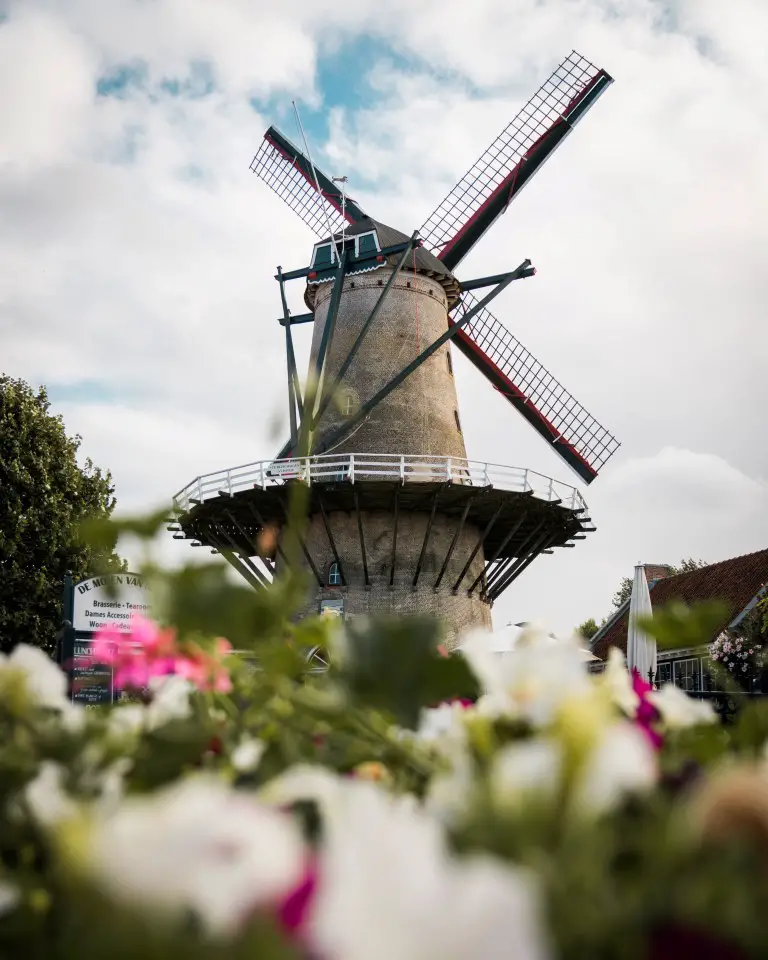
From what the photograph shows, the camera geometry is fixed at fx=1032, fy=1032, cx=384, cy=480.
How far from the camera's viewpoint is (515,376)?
25.0 meters

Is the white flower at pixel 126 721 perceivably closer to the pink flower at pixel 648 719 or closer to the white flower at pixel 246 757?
the white flower at pixel 246 757

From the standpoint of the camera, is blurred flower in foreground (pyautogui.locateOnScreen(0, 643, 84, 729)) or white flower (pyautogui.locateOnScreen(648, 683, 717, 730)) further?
white flower (pyautogui.locateOnScreen(648, 683, 717, 730))

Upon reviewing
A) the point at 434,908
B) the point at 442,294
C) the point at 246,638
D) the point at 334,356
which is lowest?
the point at 434,908

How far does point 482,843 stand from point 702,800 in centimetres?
21

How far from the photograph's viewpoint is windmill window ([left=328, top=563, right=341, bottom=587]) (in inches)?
818

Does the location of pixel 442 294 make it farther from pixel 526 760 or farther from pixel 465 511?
pixel 526 760

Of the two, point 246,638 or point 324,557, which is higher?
point 324,557

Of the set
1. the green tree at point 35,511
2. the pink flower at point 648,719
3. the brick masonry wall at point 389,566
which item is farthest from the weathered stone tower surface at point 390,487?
the pink flower at point 648,719

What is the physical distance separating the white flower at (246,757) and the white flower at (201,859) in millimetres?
361

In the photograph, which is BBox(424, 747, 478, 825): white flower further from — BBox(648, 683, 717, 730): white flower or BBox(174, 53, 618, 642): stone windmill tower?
BBox(174, 53, 618, 642): stone windmill tower

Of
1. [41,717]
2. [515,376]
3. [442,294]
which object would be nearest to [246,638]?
[41,717]

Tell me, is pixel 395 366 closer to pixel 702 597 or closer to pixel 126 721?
pixel 702 597

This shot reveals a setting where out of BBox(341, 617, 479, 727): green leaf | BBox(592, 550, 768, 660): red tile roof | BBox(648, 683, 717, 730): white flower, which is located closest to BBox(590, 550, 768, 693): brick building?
BBox(592, 550, 768, 660): red tile roof

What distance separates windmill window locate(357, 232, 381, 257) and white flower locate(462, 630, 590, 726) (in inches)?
837
